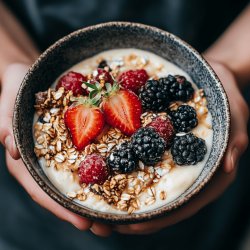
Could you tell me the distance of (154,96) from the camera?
117 cm

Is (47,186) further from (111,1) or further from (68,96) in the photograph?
(111,1)

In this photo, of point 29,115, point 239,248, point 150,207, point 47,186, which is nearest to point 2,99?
point 29,115

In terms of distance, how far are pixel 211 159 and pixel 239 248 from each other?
41.3 inches

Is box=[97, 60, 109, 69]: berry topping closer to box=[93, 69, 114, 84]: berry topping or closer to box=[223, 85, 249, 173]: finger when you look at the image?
box=[93, 69, 114, 84]: berry topping

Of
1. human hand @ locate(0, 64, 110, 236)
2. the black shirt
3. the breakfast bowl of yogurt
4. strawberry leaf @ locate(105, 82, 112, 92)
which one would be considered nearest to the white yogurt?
the breakfast bowl of yogurt

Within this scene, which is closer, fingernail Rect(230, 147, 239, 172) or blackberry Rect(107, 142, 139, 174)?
blackberry Rect(107, 142, 139, 174)

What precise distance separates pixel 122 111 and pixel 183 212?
1.25 feet

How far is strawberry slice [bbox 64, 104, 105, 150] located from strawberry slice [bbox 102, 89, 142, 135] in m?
0.02

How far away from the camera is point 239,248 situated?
2045 mm

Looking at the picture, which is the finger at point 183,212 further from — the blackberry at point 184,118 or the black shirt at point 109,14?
the black shirt at point 109,14

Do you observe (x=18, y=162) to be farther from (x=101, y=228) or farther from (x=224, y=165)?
Result: (x=224, y=165)

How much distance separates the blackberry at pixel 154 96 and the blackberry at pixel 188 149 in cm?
10

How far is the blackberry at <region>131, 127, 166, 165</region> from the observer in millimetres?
1076

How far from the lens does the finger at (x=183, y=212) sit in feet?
4.23
